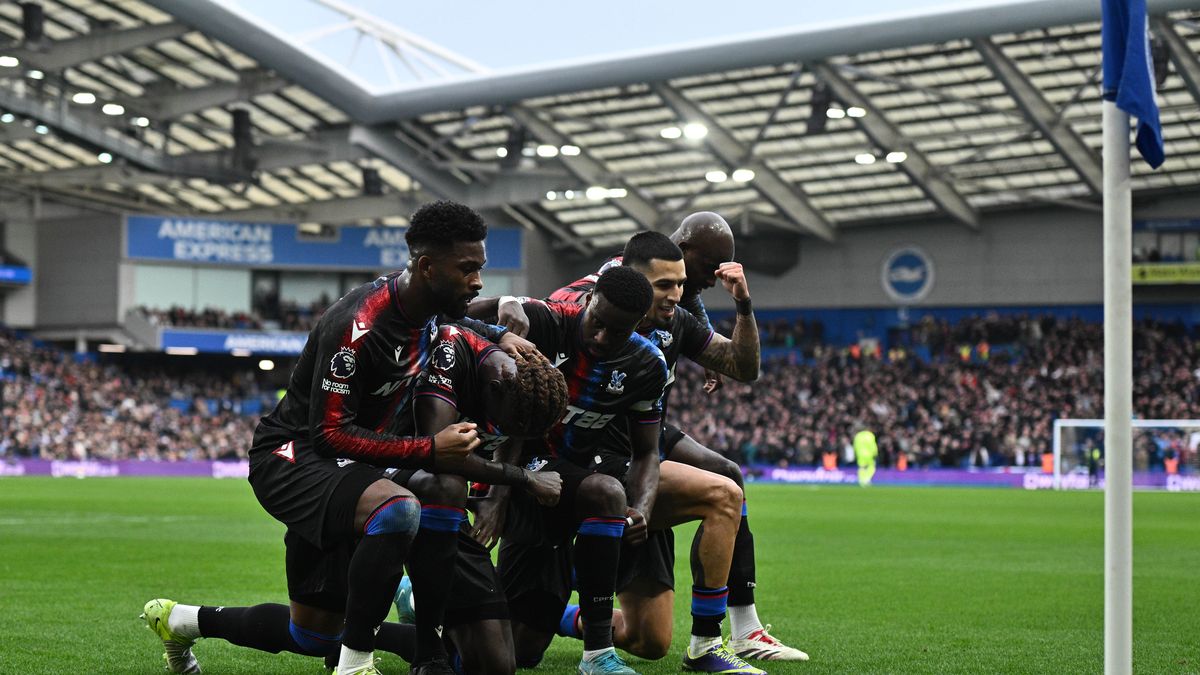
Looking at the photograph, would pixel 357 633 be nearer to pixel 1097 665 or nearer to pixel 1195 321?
pixel 1097 665

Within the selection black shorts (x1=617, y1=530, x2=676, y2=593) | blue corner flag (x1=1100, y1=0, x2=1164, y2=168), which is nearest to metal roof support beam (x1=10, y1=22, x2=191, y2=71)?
black shorts (x1=617, y1=530, x2=676, y2=593)

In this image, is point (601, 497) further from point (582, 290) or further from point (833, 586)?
point (833, 586)

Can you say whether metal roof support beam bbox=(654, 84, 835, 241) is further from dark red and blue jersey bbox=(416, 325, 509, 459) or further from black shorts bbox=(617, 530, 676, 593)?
dark red and blue jersey bbox=(416, 325, 509, 459)

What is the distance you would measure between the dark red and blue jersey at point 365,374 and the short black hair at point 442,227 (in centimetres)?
26

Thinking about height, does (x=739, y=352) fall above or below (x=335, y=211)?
below

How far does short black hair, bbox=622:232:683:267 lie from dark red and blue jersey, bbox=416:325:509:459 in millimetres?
978

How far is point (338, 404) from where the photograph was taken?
5.22 metres

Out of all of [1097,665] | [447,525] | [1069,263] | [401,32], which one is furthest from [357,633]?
[1069,263]

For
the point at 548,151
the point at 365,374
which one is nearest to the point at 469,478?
the point at 365,374

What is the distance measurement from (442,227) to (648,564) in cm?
237

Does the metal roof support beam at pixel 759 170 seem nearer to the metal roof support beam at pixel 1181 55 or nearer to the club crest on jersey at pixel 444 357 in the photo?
the metal roof support beam at pixel 1181 55

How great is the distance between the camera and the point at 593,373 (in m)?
6.24

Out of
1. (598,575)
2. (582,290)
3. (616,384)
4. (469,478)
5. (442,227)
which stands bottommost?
(598,575)

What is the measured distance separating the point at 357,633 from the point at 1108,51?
318 cm
